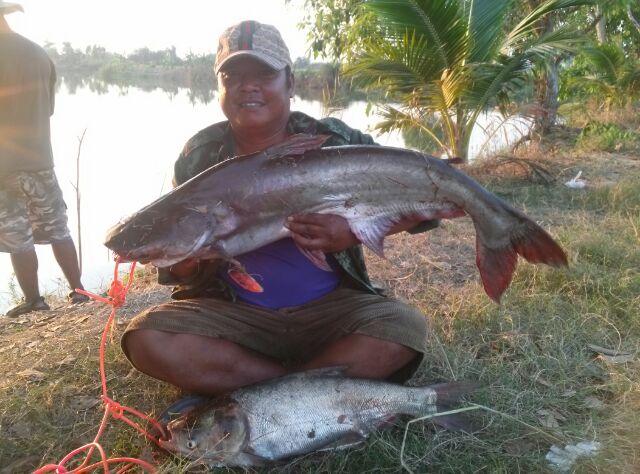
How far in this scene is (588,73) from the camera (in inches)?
594

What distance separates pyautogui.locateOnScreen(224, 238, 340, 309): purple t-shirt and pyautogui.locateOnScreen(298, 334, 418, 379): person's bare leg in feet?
0.94

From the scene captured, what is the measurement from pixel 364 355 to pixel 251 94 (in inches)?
48.0

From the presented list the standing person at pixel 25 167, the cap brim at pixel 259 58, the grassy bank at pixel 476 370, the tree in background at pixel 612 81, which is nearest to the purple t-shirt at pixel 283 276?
the grassy bank at pixel 476 370

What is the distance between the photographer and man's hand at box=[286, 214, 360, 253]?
2270mm

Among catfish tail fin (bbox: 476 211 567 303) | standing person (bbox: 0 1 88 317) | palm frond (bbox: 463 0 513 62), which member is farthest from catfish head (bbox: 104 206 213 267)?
palm frond (bbox: 463 0 513 62)

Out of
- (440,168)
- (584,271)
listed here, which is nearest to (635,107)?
(584,271)

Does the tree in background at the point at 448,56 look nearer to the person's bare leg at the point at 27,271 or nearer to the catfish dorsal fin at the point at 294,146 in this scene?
the person's bare leg at the point at 27,271

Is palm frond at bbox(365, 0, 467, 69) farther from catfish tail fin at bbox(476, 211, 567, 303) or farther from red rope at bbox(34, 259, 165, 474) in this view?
red rope at bbox(34, 259, 165, 474)

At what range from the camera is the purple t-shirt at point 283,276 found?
8.28 feet

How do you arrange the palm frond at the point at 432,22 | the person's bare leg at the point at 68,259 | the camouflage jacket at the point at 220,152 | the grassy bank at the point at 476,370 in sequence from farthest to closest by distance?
the palm frond at the point at 432,22
the person's bare leg at the point at 68,259
the camouflage jacket at the point at 220,152
the grassy bank at the point at 476,370

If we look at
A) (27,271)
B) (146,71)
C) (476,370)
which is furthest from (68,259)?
(146,71)

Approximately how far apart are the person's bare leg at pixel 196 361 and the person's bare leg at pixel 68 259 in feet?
8.60

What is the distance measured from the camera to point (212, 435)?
2115 millimetres

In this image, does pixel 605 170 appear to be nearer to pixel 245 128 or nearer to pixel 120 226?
pixel 245 128
